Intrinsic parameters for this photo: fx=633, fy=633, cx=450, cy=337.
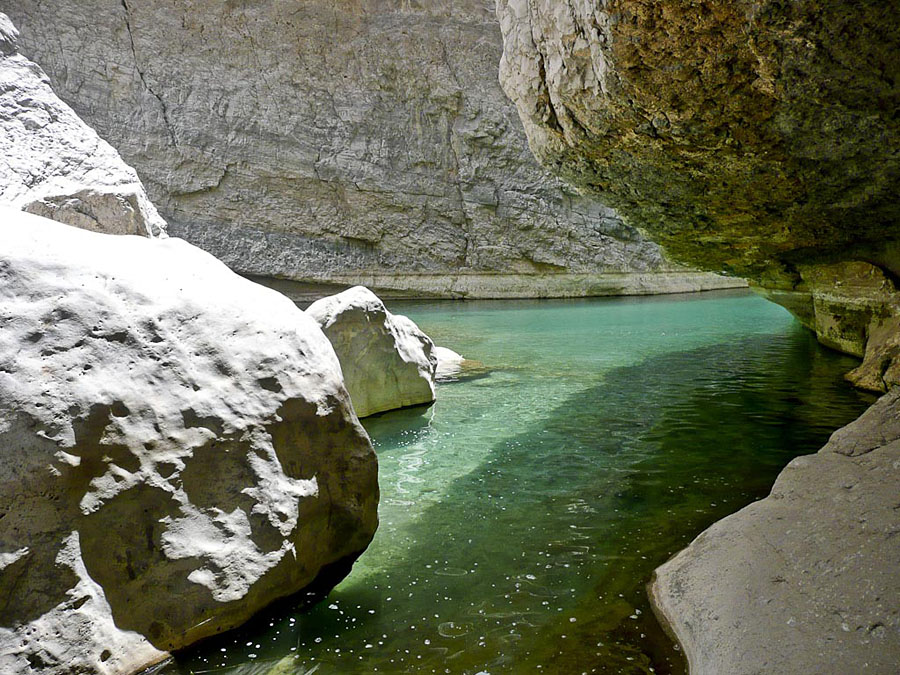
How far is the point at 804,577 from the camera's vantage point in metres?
2.06

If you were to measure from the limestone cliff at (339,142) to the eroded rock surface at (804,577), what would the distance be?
25049 millimetres

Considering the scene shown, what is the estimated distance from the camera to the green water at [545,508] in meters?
2.17

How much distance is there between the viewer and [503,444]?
196 inches

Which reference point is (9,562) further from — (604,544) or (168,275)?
(604,544)

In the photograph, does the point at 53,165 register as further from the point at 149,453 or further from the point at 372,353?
the point at 149,453

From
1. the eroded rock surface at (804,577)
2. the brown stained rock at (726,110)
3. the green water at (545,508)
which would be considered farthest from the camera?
the brown stained rock at (726,110)

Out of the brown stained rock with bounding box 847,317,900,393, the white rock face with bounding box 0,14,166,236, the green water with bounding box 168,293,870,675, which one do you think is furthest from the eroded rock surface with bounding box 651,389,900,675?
the white rock face with bounding box 0,14,166,236

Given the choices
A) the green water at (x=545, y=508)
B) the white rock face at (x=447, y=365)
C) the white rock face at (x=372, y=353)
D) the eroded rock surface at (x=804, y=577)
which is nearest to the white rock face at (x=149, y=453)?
the green water at (x=545, y=508)

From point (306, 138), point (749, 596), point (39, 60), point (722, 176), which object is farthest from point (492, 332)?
point (39, 60)

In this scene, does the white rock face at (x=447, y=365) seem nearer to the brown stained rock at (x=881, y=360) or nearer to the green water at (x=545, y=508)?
the green water at (x=545, y=508)

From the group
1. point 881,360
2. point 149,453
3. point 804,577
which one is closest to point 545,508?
point 804,577

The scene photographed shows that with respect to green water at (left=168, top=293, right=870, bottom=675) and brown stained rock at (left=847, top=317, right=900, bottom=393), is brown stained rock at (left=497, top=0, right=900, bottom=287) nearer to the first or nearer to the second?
brown stained rock at (left=847, top=317, right=900, bottom=393)

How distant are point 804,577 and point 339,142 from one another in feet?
90.6

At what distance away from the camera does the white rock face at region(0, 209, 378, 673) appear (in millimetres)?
1794
